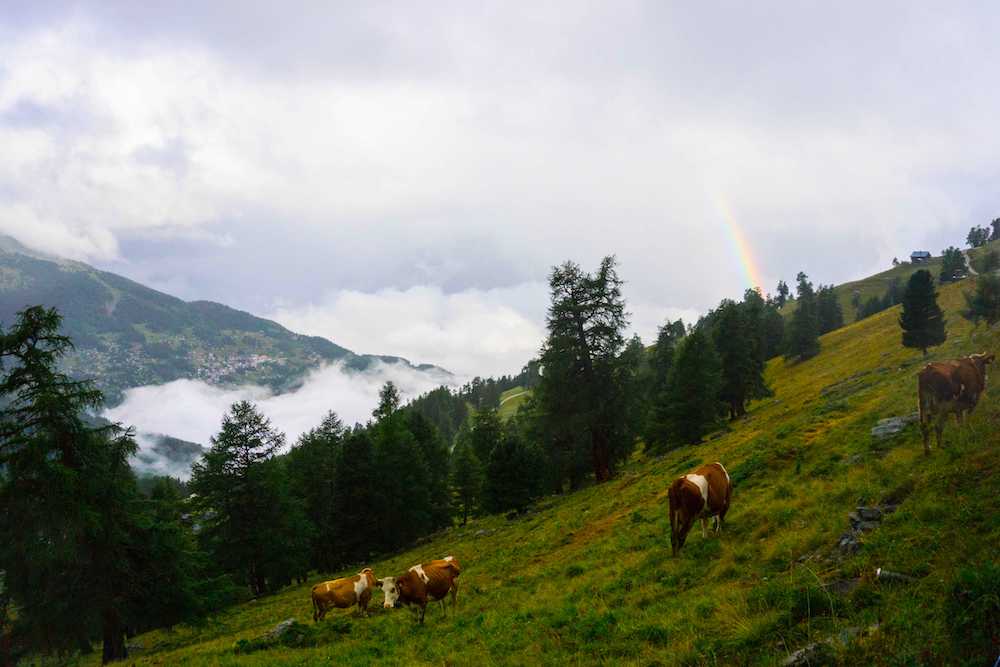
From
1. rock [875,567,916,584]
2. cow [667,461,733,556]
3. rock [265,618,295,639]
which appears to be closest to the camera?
rock [875,567,916,584]

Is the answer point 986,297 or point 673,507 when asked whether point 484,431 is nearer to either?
point 986,297

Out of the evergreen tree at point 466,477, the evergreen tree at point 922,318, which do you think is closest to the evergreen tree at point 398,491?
the evergreen tree at point 466,477

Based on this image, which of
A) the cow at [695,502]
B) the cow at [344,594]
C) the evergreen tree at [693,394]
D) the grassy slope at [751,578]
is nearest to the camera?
the grassy slope at [751,578]

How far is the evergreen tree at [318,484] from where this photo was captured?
47.1 meters

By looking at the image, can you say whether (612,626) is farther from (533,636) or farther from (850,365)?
(850,365)

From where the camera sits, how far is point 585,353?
36938 mm

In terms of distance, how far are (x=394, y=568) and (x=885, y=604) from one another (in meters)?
32.3

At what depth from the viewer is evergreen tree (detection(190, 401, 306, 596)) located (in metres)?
39.2

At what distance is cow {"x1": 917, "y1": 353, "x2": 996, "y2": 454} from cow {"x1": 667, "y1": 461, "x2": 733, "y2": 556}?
5203mm

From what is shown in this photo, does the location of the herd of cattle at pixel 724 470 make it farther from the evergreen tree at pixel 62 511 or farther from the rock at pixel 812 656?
the evergreen tree at pixel 62 511

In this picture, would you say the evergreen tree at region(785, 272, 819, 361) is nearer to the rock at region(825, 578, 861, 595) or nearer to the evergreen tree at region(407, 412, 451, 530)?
the evergreen tree at region(407, 412, 451, 530)

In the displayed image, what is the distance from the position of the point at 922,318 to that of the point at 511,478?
5320cm

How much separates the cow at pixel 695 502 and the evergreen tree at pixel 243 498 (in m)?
36.3

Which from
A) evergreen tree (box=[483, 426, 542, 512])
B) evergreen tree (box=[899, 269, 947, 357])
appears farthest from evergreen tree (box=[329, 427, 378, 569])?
evergreen tree (box=[899, 269, 947, 357])
